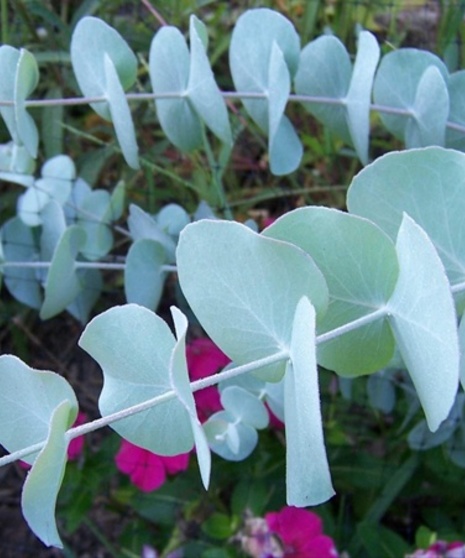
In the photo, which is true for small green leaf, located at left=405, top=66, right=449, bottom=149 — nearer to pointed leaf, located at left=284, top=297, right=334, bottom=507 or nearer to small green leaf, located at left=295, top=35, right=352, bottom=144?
small green leaf, located at left=295, top=35, right=352, bottom=144

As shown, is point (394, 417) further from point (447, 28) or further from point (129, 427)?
point (129, 427)

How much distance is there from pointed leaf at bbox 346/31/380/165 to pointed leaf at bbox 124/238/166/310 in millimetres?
176

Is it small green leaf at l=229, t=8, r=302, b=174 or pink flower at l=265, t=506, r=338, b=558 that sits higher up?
small green leaf at l=229, t=8, r=302, b=174

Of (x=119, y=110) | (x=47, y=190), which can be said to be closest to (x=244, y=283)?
(x=119, y=110)

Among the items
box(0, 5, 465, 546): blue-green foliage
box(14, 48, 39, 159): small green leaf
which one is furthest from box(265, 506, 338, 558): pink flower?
box(14, 48, 39, 159): small green leaf

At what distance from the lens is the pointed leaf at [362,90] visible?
0.63 m

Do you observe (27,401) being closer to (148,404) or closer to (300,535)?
(148,404)

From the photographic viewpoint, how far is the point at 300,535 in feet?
2.77

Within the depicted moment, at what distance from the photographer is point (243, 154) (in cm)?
129

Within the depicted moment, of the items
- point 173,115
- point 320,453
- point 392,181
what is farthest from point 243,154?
→ point 320,453

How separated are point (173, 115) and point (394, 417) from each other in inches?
18.8

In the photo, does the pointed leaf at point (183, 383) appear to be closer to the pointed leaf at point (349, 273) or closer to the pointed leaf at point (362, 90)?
the pointed leaf at point (349, 273)

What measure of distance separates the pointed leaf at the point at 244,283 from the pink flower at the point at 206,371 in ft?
1.51

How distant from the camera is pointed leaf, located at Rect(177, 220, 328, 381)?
1.29 feet
